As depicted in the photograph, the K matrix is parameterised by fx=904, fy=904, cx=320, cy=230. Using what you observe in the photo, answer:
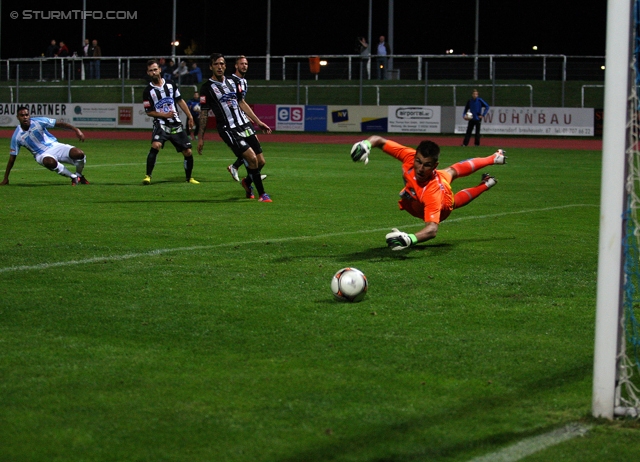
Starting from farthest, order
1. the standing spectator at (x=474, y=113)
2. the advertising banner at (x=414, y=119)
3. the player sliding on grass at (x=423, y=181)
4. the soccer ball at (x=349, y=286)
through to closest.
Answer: the advertising banner at (x=414, y=119) → the standing spectator at (x=474, y=113) → the player sliding on grass at (x=423, y=181) → the soccer ball at (x=349, y=286)

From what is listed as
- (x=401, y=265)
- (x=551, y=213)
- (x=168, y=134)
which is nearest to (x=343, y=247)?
(x=401, y=265)

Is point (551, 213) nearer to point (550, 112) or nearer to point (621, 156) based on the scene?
point (621, 156)

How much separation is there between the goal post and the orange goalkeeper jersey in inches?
182

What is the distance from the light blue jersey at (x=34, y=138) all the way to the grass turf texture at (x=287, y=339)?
4.86m

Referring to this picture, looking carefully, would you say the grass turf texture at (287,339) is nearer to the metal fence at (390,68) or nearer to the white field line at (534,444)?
the white field line at (534,444)

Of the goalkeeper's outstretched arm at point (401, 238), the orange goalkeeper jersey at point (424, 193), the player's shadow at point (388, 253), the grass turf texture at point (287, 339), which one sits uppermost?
the orange goalkeeper jersey at point (424, 193)

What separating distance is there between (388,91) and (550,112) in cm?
771

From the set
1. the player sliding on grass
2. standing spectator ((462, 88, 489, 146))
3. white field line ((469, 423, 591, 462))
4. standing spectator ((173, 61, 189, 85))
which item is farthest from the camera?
standing spectator ((173, 61, 189, 85))

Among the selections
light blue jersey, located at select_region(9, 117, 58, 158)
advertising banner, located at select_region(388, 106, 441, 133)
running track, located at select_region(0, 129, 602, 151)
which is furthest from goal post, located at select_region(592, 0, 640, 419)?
advertising banner, located at select_region(388, 106, 441, 133)

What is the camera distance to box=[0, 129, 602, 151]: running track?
30.8 m

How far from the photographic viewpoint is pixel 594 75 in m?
35.8

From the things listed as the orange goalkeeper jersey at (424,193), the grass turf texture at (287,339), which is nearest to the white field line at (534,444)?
the grass turf texture at (287,339)

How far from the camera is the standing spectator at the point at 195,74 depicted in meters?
40.2

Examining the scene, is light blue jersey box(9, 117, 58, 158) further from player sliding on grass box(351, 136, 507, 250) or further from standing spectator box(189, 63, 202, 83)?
standing spectator box(189, 63, 202, 83)
